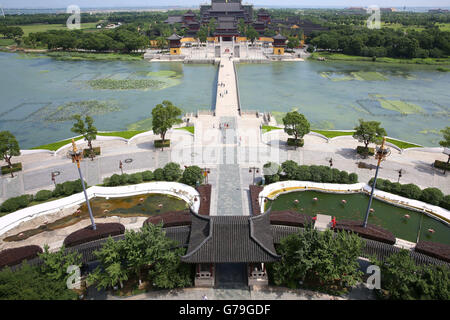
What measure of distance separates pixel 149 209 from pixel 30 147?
22.9 meters

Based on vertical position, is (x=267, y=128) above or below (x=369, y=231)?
above

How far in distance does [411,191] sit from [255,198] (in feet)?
44.7

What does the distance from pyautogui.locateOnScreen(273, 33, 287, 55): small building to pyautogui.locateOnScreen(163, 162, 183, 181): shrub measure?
74.9m

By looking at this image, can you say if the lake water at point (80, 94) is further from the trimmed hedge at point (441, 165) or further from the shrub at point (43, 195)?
the trimmed hedge at point (441, 165)

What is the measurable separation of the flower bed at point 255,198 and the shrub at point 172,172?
720cm

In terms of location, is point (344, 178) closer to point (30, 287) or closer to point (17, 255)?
point (30, 287)

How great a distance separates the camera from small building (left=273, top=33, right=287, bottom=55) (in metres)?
91.4

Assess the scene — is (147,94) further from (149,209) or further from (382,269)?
(382,269)

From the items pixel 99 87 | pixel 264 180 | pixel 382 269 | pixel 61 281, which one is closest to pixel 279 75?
pixel 99 87

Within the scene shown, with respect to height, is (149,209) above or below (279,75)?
below

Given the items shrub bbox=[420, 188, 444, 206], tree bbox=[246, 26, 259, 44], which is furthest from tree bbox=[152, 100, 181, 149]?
tree bbox=[246, 26, 259, 44]

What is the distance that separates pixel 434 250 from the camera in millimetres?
18906

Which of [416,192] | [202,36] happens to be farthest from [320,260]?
[202,36]

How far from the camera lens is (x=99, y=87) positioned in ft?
200
